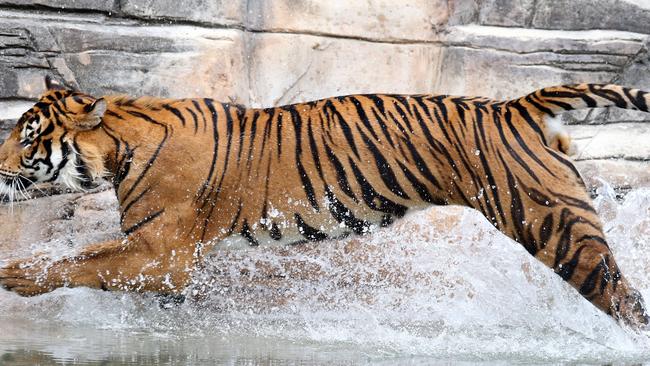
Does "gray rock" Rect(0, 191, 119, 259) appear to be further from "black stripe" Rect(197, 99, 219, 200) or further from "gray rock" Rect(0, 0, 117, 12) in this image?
"gray rock" Rect(0, 0, 117, 12)

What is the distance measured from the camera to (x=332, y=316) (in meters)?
4.98

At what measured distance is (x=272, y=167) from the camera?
15.1 feet

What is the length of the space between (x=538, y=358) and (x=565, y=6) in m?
3.58

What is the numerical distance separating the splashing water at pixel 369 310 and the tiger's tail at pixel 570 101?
0.80 m

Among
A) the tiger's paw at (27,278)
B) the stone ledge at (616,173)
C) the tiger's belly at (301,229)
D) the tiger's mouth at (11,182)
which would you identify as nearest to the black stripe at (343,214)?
the tiger's belly at (301,229)

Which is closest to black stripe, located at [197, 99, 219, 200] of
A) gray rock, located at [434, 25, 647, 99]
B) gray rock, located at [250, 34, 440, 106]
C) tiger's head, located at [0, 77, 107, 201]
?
tiger's head, located at [0, 77, 107, 201]

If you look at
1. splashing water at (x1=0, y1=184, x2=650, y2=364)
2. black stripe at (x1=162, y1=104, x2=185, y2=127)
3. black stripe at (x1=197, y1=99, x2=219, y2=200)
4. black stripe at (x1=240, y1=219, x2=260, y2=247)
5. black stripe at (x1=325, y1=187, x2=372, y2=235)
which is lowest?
splashing water at (x1=0, y1=184, x2=650, y2=364)

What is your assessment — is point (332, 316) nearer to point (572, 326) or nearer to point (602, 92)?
point (572, 326)

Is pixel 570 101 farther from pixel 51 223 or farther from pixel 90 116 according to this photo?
pixel 51 223

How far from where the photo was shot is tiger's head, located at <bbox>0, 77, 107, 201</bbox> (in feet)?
14.9

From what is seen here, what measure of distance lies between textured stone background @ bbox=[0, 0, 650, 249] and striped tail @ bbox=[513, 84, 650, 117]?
2401 millimetres

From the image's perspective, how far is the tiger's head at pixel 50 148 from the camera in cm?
455

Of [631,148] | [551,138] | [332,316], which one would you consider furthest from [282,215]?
[631,148]

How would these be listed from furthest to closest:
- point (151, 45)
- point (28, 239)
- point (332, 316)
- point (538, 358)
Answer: point (151, 45) < point (28, 239) < point (332, 316) < point (538, 358)
